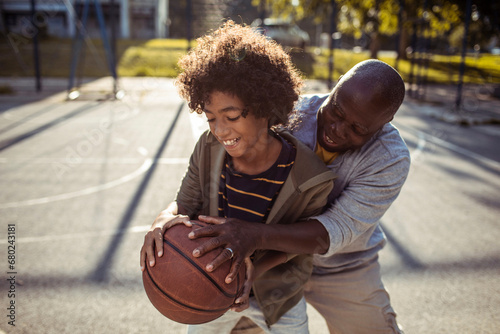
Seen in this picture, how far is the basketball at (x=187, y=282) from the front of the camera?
5.76ft

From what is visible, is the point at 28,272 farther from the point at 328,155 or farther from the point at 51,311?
the point at 328,155

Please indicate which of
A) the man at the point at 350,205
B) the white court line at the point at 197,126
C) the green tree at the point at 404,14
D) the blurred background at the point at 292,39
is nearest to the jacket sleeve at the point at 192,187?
the man at the point at 350,205

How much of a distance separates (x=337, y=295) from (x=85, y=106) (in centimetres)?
1045

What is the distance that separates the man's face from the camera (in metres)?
1.99

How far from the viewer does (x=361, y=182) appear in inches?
81.3

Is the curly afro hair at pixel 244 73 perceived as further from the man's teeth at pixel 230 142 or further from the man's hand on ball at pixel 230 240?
the man's hand on ball at pixel 230 240

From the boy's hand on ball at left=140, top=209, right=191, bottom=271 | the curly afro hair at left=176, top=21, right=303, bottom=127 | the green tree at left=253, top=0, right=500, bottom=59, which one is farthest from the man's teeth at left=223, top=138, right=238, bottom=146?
the green tree at left=253, top=0, right=500, bottom=59

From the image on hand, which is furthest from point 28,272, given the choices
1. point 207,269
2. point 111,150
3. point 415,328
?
point 111,150

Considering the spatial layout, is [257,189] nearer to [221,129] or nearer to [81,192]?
[221,129]

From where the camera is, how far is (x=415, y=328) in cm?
304

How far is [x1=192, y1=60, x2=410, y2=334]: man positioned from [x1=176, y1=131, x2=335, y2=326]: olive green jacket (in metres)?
0.10

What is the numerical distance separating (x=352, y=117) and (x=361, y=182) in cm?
31

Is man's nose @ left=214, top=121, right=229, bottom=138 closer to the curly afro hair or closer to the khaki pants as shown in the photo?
the curly afro hair

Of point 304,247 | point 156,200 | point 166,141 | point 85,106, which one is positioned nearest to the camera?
point 304,247
